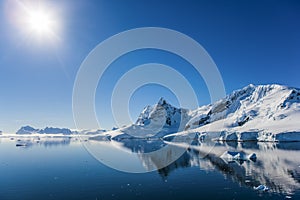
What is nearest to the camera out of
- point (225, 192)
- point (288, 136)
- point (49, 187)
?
point (225, 192)

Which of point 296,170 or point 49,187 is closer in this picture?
point 49,187

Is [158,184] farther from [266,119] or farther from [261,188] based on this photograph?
[266,119]

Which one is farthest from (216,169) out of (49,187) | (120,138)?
(120,138)

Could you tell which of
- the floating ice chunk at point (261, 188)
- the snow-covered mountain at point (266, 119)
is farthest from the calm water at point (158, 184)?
the snow-covered mountain at point (266, 119)

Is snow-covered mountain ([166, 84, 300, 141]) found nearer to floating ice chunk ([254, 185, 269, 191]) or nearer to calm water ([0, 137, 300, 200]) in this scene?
calm water ([0, 137, 300, 200])

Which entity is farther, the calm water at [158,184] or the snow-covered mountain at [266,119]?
the snow-covered mountain at [266,119]

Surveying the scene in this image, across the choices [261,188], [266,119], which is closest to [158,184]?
[261,188]

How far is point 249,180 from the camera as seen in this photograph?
32.6 m

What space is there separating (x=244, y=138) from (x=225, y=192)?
318 ft

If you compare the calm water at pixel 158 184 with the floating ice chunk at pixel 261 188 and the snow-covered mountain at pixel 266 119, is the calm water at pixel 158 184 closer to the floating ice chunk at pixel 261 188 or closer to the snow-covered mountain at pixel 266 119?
the floating ice chunk at pixel 261 188

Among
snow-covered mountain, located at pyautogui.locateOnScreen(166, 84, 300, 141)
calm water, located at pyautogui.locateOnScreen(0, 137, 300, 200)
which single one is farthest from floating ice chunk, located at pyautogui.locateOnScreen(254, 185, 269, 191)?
snow-covered mountain, located at pyautogui.locateOnScreen(166, 84, 300, 141)

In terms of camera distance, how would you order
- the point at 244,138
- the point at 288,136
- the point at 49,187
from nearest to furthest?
the point at 49,187, the point at 288,136, the point at 244,138

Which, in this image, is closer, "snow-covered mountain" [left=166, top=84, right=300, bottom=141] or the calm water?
the calm water

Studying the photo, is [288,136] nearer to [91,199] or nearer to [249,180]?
[249,180]
